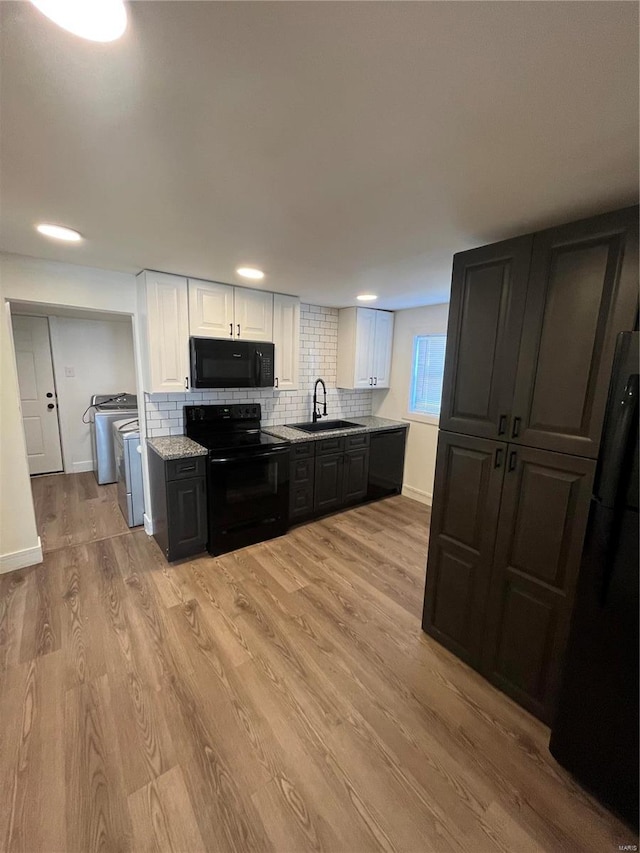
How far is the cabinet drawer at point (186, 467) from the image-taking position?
2549 millimetres

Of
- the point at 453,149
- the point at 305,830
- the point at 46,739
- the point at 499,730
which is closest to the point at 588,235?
the point at 453,149

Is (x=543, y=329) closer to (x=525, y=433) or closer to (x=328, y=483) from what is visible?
(x=525, y=433)

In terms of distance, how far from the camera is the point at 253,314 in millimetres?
3164

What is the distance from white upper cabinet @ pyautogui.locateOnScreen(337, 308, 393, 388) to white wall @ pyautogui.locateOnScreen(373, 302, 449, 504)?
15 centimetres

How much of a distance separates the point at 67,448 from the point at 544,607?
218 inches

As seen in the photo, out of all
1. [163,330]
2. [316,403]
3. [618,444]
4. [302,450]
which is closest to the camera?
[618,444]

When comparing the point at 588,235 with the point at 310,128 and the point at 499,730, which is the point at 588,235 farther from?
the point at 499,730

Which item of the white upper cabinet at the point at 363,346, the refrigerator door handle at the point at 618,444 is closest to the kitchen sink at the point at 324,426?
the white upper cabinet at the point at 363,346

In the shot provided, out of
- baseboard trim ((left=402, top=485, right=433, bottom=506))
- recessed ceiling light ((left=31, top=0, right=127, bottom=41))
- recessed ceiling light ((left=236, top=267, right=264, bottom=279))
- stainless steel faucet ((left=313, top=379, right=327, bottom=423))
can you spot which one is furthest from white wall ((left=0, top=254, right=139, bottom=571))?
baseboard trim ((left=402, top=485, right=433, bottom=506))

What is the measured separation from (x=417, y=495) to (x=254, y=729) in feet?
10.1

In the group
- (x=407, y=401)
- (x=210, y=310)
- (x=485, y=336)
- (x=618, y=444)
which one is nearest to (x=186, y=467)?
(x=210, y=310)

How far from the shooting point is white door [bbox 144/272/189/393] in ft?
8.70

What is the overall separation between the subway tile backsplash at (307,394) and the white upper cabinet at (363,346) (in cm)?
14

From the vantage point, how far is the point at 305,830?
46.9 inches
